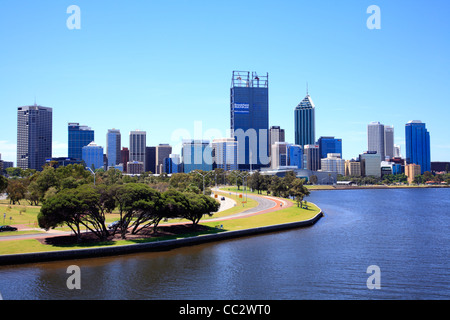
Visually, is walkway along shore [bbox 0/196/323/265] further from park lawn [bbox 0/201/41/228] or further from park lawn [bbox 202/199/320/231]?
park lawn [bbox 0/201/41/228]

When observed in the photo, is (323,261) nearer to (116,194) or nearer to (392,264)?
(392,264)

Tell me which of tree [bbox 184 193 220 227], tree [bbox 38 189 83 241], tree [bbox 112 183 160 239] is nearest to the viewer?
tree [bbox 38 189 83 241]

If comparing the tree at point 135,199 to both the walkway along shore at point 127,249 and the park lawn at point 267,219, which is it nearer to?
the walkway along shore at point 127,249

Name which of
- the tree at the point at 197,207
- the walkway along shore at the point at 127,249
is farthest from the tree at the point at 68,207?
the tree at the point at 197,207

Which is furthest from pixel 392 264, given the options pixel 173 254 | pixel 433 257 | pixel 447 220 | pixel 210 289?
pixel 447 220

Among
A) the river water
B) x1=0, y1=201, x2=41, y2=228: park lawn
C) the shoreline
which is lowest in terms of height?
the river water

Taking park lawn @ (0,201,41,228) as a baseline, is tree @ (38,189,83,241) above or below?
above

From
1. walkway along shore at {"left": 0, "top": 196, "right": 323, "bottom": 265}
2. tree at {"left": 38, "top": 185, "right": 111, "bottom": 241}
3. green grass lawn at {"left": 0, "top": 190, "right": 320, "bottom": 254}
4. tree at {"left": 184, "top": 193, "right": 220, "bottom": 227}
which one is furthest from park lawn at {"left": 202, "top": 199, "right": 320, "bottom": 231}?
tree at {"left": 38, "top": 185, "right": 111, "bottom": 241}
